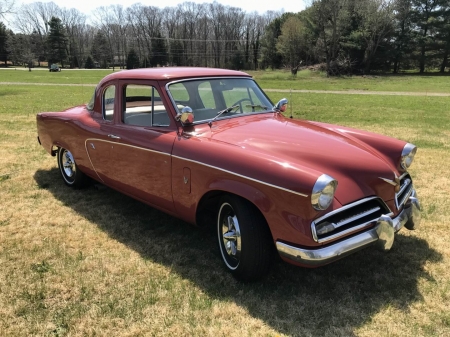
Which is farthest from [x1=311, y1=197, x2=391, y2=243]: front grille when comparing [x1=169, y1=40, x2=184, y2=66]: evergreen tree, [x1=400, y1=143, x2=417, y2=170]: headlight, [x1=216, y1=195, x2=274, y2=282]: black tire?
[x1=169, y1=40, x2=184, y2=66]: evergreen tree

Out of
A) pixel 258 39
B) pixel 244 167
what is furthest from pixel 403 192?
pixel 258 39

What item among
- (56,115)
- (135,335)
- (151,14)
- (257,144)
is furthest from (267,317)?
(151,14)

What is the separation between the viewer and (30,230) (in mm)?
4238

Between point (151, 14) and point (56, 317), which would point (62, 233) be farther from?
point (151, 14)

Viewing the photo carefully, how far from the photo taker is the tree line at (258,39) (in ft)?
156

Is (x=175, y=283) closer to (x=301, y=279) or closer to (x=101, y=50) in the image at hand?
(x=301, y=279)

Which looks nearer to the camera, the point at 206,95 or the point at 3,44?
the point at 206,95

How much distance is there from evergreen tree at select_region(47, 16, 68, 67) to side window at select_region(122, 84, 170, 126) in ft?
296

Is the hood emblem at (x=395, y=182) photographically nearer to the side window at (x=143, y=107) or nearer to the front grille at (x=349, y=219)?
the front grille at (x=349, y=219)

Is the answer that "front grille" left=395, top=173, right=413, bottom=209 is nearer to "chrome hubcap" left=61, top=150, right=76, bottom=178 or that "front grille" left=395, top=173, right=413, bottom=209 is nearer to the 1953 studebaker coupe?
the 1953 studebaker coupe

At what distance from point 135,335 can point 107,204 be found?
2.58 meters

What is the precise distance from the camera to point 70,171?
5.57m

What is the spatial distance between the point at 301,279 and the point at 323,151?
1092 mm

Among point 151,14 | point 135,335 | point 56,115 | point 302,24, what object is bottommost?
point 135,335
